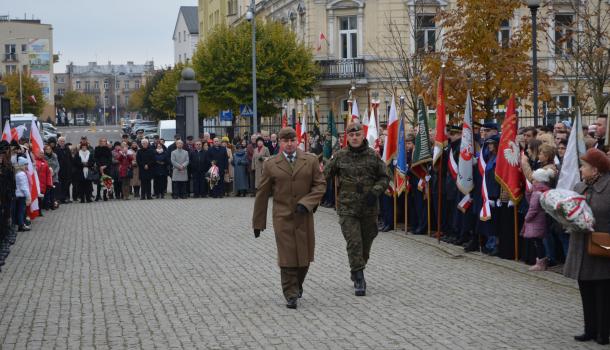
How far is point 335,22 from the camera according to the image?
168 ft

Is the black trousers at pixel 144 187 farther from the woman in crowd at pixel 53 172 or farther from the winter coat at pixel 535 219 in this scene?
the winter coat at pixel 535 219

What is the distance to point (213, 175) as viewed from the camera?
32.0m

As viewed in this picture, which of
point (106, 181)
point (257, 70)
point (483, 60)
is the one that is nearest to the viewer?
point (483, 60)

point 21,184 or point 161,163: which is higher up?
point 21,184

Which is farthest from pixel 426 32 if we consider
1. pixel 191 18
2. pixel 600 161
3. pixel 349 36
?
pixel 191 18

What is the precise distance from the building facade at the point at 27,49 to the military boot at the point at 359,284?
420 feet

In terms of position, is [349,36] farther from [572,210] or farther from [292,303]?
[572,210]

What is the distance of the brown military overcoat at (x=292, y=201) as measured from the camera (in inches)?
479

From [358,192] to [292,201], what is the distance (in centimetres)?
91

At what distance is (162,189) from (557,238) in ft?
64.1

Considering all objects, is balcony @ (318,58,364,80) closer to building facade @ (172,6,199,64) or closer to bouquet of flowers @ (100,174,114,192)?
bouquet of flowers @ (100,174,114,192)

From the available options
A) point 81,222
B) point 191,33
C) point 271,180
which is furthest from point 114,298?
point 191,33

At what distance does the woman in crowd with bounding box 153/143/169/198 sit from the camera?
3191 centimetres

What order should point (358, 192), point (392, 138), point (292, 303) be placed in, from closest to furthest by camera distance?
point (292, 303) < point (358, 192) < point (392, 138)
